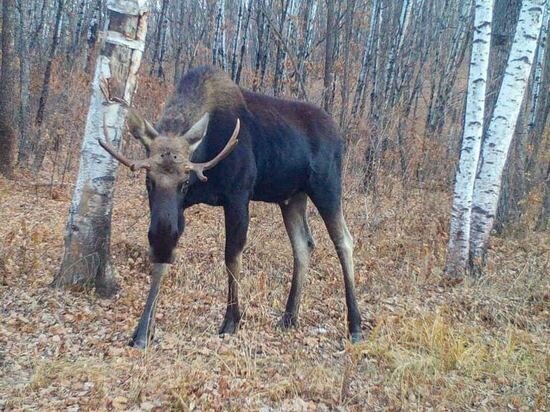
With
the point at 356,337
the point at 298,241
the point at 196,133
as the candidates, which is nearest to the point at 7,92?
the point at 298,241

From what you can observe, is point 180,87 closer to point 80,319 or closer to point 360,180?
point 80,319

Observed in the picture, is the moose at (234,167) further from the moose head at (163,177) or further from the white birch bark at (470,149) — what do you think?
the white birch bark at (470,149)

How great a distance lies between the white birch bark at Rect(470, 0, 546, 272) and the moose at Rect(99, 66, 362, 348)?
2.66m

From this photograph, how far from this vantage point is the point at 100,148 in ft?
20.6

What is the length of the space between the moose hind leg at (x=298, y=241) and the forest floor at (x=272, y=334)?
0.33 m

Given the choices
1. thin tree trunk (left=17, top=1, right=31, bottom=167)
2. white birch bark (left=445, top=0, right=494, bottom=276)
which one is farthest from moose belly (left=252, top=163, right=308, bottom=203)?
thin tree trunk (left=17, top=1, right=31, bottom=167)

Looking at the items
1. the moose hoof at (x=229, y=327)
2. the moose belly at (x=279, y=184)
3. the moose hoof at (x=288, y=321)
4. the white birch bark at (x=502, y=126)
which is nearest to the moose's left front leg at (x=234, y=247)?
the moose hoof at (x=229, y=327)

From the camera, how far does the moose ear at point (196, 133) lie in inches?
213

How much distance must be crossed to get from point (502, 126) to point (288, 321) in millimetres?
4237

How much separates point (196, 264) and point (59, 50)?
54.4 feet

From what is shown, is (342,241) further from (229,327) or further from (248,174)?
(229,327)

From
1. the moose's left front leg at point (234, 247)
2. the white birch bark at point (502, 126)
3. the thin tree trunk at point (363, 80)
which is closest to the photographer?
the moose's left front leg at point (234, 247)

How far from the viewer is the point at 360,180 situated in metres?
11.0

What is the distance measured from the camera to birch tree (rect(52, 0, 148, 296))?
619 cm
